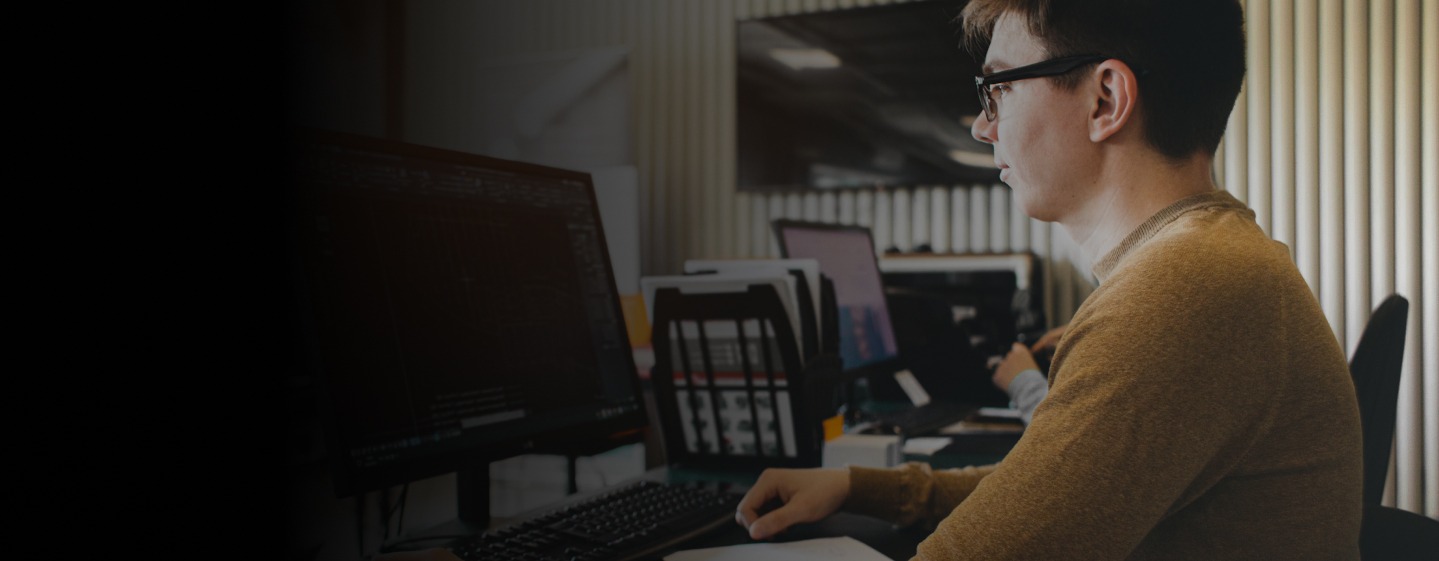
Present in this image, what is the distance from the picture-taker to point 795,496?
3.71 ft

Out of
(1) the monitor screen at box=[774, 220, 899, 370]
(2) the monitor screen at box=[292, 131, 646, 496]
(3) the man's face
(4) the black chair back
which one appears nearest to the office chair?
(4) the black chair back

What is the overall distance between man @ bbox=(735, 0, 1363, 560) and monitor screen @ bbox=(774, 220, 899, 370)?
1139mm

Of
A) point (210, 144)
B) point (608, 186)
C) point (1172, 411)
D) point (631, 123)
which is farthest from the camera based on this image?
point (631, 123)

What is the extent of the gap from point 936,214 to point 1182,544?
3.04m

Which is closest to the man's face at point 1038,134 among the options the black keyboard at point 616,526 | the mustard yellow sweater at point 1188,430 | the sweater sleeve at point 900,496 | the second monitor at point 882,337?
the mustard yellow sweater at point 1188,430

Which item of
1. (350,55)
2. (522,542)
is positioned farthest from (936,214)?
Result: (522,542)

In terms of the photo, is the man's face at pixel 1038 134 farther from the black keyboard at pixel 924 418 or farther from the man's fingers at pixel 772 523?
the black keyboard at pixel 924 418

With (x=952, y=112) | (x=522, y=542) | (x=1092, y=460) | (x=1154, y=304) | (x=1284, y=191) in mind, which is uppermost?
(x=952, y=112)

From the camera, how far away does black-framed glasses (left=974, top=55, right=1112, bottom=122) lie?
2.97 ft

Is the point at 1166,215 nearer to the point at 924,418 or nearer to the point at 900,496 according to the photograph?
the point at 900,496

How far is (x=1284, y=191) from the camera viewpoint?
10.6ft

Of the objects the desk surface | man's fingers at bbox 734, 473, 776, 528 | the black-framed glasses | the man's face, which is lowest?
the desk surface

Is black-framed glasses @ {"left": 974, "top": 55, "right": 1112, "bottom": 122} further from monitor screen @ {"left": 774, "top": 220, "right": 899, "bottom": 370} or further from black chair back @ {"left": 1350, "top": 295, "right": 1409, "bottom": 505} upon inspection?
monitor screen @ {"left": 774, "top": 220, "right": 899, "bottom": 370}

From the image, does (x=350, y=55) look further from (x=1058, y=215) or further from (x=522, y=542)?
(x=1058, y=215)
